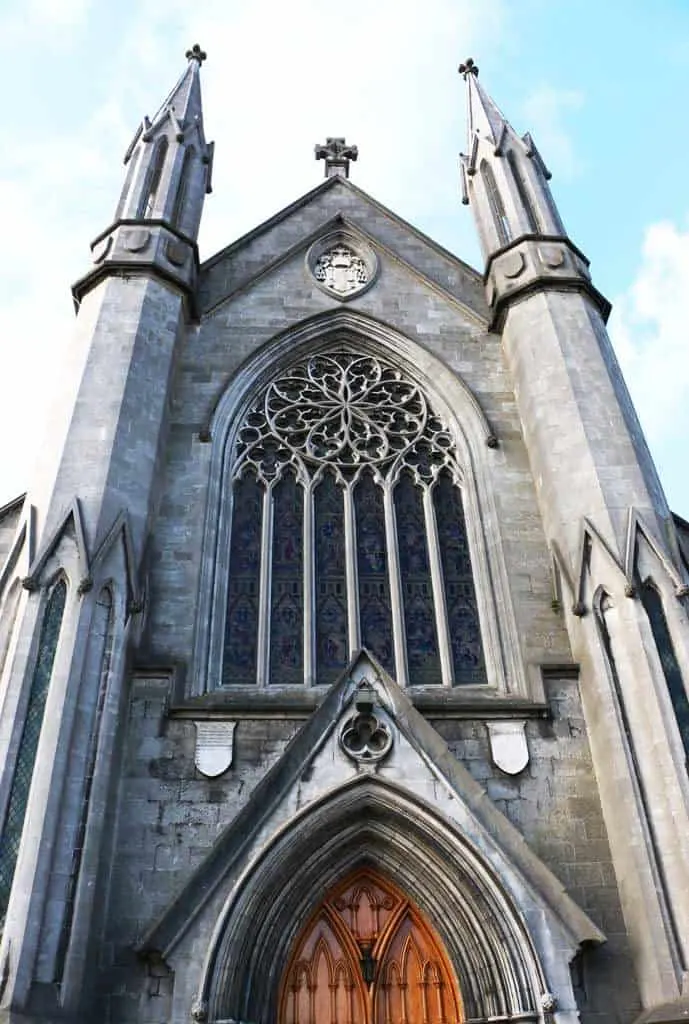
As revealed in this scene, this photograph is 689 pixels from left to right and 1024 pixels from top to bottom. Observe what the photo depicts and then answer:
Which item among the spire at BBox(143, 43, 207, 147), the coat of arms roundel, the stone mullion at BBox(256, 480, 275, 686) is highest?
the spire at BBox(143, 43, 207, 147)

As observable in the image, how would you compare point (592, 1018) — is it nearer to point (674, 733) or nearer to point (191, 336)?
point (674, 733)

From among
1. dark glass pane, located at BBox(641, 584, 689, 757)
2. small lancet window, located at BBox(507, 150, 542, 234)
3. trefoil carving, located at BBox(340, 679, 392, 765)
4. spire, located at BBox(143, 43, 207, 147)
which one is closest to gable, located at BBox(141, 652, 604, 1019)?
trefoil carving, located at BBox(340, 679, 392, 765)

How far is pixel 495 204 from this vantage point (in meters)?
14.3

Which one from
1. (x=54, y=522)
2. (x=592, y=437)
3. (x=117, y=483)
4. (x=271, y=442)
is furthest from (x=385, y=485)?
(x=54, y=522)

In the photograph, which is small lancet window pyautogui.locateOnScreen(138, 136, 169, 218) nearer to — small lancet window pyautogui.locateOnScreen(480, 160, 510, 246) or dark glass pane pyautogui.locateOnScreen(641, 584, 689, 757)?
small lancet window pyautogui.locateOnScreen(480, 160, 510, 246)

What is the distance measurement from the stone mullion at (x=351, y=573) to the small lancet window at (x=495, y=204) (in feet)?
16.6

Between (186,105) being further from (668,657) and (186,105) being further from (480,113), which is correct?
(668,657)

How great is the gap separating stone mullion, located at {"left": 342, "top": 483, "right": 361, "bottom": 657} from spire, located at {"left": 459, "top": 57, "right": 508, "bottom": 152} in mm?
7393

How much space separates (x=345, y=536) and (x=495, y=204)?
266 inches

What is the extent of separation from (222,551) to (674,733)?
5353 mm

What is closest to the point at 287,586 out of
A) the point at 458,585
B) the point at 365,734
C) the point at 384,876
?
the point at 458,585

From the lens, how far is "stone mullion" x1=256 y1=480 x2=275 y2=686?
9750mm

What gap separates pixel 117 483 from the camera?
9.65 m

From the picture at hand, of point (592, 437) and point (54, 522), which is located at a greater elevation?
point (592, 437)
